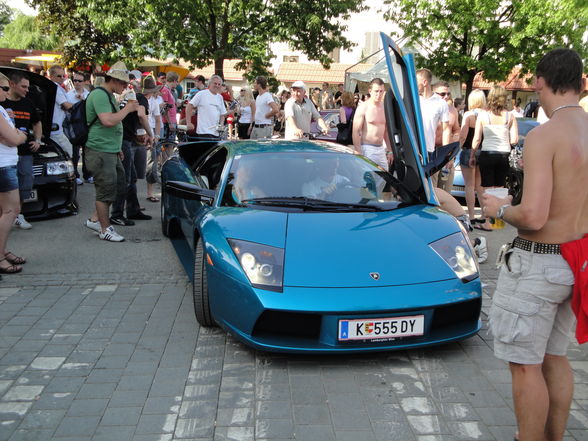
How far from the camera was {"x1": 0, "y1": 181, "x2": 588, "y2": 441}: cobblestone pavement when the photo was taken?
2.81 meters

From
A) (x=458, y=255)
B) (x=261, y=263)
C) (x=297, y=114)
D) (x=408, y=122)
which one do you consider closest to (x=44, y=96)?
(x=297, y=114)

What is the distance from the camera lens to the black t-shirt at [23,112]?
6766mm

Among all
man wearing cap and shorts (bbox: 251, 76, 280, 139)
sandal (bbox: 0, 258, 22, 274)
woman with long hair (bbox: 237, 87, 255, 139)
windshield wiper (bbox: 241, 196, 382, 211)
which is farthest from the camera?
woman with long hair (bbox: 237, 87, 255, 139)

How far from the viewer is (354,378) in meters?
3.35

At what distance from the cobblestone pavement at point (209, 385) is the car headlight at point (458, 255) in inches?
21.2

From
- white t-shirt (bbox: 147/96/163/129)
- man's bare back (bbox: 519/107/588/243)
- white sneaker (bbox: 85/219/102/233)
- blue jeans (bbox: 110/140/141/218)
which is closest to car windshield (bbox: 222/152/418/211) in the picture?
man's bare back (bbox: 519/107/588/243)

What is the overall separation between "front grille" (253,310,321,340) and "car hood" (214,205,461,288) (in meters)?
0.19

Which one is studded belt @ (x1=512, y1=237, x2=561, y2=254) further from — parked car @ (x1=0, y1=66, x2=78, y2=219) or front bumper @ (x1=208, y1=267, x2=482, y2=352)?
parked car @ (x1=0, y1=66, x2=78, y2=219)

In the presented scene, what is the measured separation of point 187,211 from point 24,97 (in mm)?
3281

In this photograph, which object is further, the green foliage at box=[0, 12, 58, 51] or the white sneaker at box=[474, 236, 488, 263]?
the green foliage at box=[0, 12, 58, 51]

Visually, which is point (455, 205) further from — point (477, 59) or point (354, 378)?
point (477, 59)

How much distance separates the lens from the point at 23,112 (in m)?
6.85

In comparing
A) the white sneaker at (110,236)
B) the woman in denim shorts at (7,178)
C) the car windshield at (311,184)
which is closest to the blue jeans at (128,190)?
the white sneaker at (110,236)

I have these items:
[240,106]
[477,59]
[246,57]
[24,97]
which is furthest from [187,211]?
[477,59]
